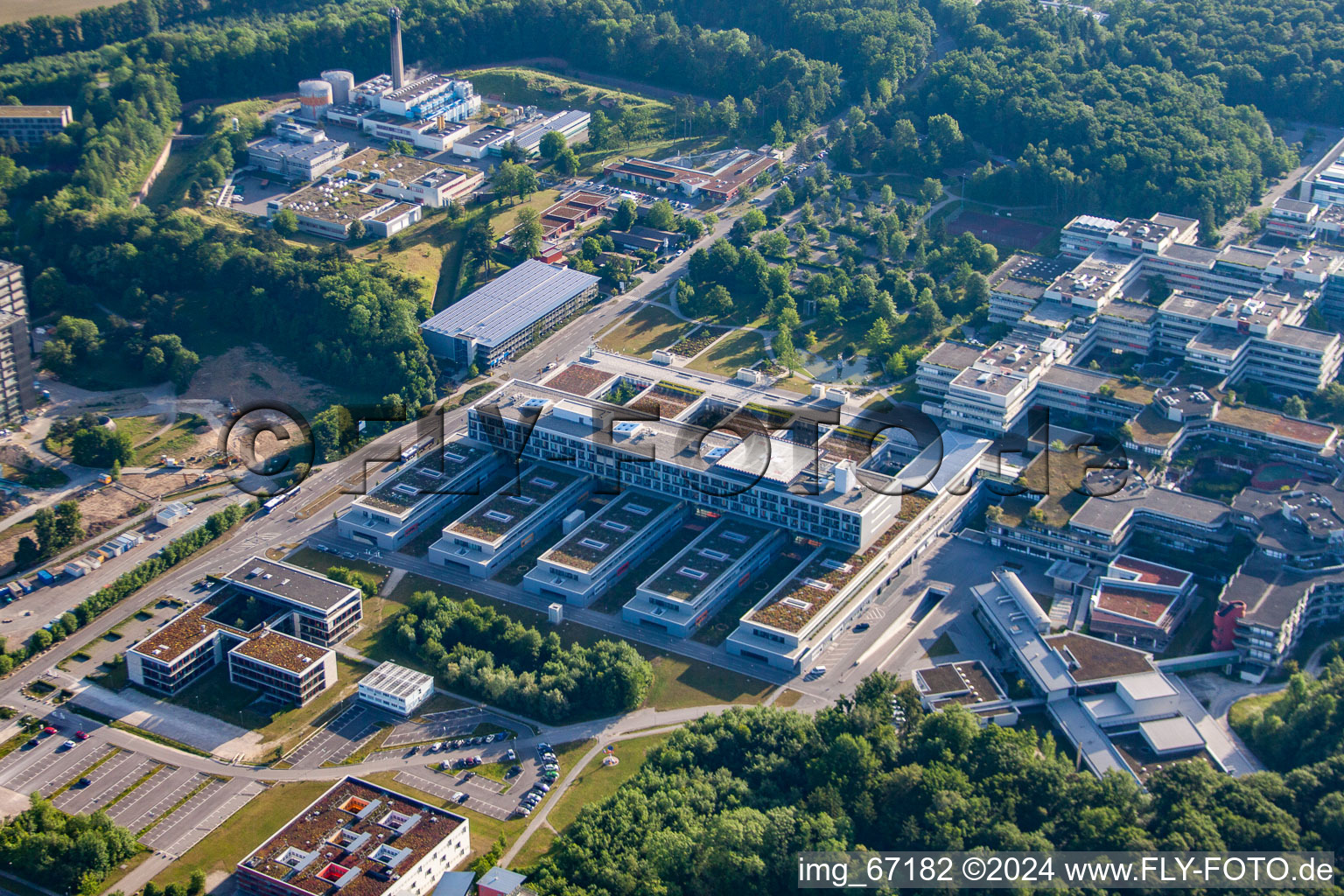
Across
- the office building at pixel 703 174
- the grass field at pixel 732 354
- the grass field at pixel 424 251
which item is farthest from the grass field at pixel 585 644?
the office building at pixel 703 174

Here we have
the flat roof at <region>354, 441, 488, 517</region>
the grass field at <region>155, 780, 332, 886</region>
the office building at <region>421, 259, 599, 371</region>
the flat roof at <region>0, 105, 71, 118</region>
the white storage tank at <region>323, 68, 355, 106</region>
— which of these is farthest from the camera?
the white storage tank at <region>323, 68, 355, 106</region>

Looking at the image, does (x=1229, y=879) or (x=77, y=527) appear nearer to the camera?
(x=1229, y=879)

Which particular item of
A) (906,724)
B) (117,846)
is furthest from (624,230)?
(117,846)

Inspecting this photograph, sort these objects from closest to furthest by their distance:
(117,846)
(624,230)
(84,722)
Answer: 1. (117,846)
2. (84,722)
3. (624,230)

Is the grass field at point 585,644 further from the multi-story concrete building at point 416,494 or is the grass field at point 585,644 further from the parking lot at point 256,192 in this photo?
the parking lot at point 256,192

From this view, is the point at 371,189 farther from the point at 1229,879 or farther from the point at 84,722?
the point at 1229,879

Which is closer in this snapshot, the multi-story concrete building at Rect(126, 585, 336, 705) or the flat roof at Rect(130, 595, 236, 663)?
the multi-story concrete building at Rect(126, 585, 336, 705)

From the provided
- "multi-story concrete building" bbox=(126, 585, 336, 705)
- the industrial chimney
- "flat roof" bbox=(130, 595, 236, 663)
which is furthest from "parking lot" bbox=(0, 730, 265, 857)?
the industrial chimney

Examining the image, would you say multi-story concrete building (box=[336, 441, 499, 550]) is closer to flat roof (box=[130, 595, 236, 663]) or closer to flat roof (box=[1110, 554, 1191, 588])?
flat roof (box=[130, 595, 236, 663])
